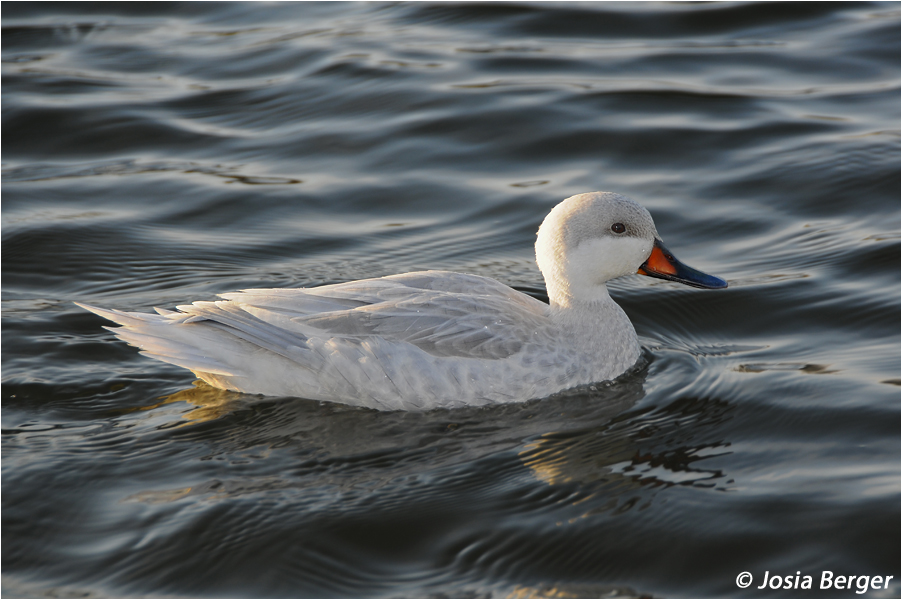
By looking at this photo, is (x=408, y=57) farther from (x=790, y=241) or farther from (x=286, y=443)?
(x=286, y=443)

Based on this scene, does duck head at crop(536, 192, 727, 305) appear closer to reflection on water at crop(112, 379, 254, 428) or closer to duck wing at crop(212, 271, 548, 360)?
duck wing at crop(212, 271, 548, 360)

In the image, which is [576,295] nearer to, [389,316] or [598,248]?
[598,248]

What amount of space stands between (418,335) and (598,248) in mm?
1208

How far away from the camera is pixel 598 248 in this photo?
605cm

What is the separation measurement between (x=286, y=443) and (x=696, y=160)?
5.53m

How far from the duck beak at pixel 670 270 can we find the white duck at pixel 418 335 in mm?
35

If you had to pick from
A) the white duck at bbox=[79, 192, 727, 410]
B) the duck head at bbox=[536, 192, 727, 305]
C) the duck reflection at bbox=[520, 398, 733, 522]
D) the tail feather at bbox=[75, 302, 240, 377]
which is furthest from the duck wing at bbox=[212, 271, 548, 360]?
the duck reflection at bbox=[520, 398, 733, 522]

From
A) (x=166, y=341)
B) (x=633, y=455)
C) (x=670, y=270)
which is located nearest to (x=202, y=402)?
(x=166, y=341)

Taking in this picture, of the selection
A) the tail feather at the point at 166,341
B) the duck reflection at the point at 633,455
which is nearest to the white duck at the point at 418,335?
the tail feather at the point at 166,341

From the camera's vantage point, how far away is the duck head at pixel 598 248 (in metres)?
6.00

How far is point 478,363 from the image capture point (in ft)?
18.8

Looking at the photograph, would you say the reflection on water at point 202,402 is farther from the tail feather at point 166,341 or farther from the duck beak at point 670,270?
the duck beak at point 670,270

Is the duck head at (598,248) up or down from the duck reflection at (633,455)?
up

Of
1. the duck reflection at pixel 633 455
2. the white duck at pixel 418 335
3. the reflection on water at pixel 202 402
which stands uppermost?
the white duck at pixel 418 335
